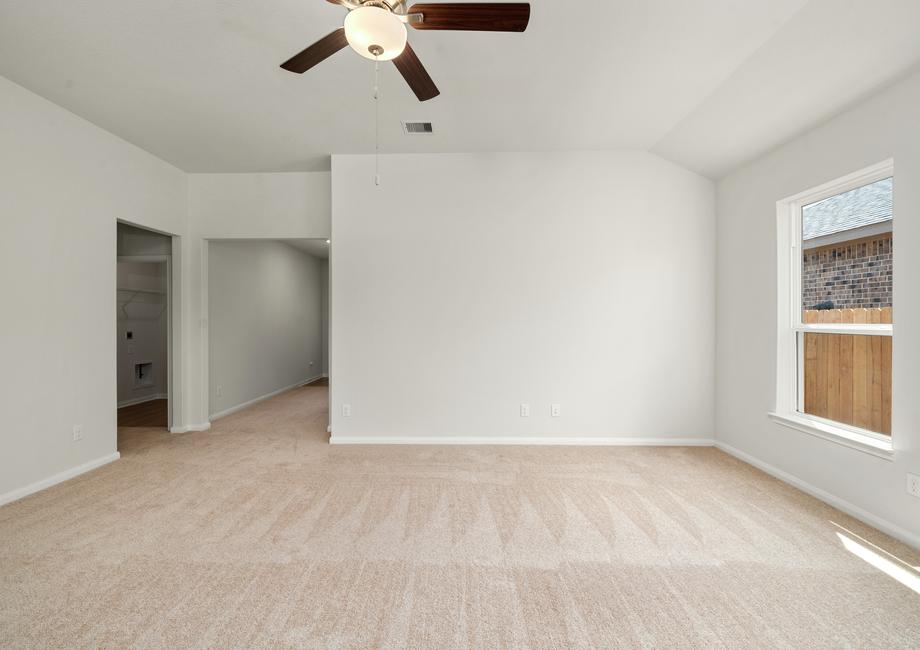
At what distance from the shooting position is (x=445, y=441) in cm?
388

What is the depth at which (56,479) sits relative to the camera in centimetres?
291

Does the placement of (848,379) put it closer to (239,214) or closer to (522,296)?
(522,296)

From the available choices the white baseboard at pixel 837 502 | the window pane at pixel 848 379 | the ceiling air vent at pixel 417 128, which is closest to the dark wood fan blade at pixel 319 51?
the ceiling air vent at pixel 417 128

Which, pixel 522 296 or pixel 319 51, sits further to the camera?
pixel 522 296

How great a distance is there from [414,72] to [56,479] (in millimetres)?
3747

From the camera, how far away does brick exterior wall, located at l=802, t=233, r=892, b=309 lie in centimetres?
238

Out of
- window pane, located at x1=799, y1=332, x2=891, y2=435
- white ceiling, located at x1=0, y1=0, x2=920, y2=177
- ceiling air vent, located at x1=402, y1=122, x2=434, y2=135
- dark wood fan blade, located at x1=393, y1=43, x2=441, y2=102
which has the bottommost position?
window pane, located at x1=799, y1=332, x2=891, y2=435

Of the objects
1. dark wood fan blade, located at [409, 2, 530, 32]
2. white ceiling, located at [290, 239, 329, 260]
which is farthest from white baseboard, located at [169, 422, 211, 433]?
dark wood fan blade, located at [409, 2, 530, 32]

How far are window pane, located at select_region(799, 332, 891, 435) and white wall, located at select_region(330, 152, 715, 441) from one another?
92 centimetres

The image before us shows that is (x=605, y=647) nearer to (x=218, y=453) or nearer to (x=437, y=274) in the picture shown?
(x=437, y=274)

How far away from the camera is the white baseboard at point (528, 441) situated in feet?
12.6

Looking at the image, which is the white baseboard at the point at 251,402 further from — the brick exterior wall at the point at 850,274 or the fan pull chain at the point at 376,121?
the brick exterior wall at the point at 850,274

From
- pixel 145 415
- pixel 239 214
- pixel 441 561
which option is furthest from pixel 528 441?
pixel 145 415

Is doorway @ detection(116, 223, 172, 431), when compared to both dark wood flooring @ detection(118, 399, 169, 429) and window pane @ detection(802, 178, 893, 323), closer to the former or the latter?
dark wood flooring @ detection(118, 399, 169, 429)
